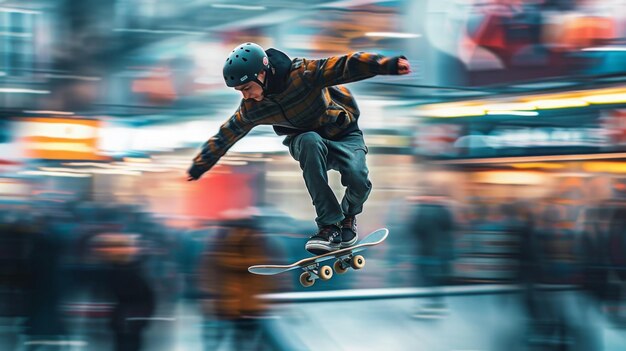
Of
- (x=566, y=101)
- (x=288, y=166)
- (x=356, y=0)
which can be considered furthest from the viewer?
(x=566, y=101)

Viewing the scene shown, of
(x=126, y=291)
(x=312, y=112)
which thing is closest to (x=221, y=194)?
(x=126, y=291)

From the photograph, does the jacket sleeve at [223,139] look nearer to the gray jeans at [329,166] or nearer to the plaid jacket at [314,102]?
the plaid jacket at [314,102]

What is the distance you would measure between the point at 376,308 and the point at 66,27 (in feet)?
19.5

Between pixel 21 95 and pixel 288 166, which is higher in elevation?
pixel 21 95

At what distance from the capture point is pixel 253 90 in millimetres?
4008

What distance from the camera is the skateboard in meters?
4.73

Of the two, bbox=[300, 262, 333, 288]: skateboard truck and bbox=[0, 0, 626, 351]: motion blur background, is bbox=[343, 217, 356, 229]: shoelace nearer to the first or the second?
bbox=[300, 262, 333, 288]: skateboard truck

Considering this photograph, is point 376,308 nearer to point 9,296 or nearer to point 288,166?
point 288,166

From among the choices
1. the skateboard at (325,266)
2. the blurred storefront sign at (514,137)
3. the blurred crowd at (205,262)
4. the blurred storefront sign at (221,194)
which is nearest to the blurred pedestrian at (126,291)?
the blurred crowd at (205,262)

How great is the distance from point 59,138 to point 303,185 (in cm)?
349

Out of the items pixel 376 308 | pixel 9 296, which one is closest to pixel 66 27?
pixel 9 296

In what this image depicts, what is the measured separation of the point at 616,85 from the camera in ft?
40.3

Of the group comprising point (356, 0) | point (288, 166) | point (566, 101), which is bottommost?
point (288, 166)

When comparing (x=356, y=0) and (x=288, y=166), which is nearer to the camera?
(x=356, y=0)
